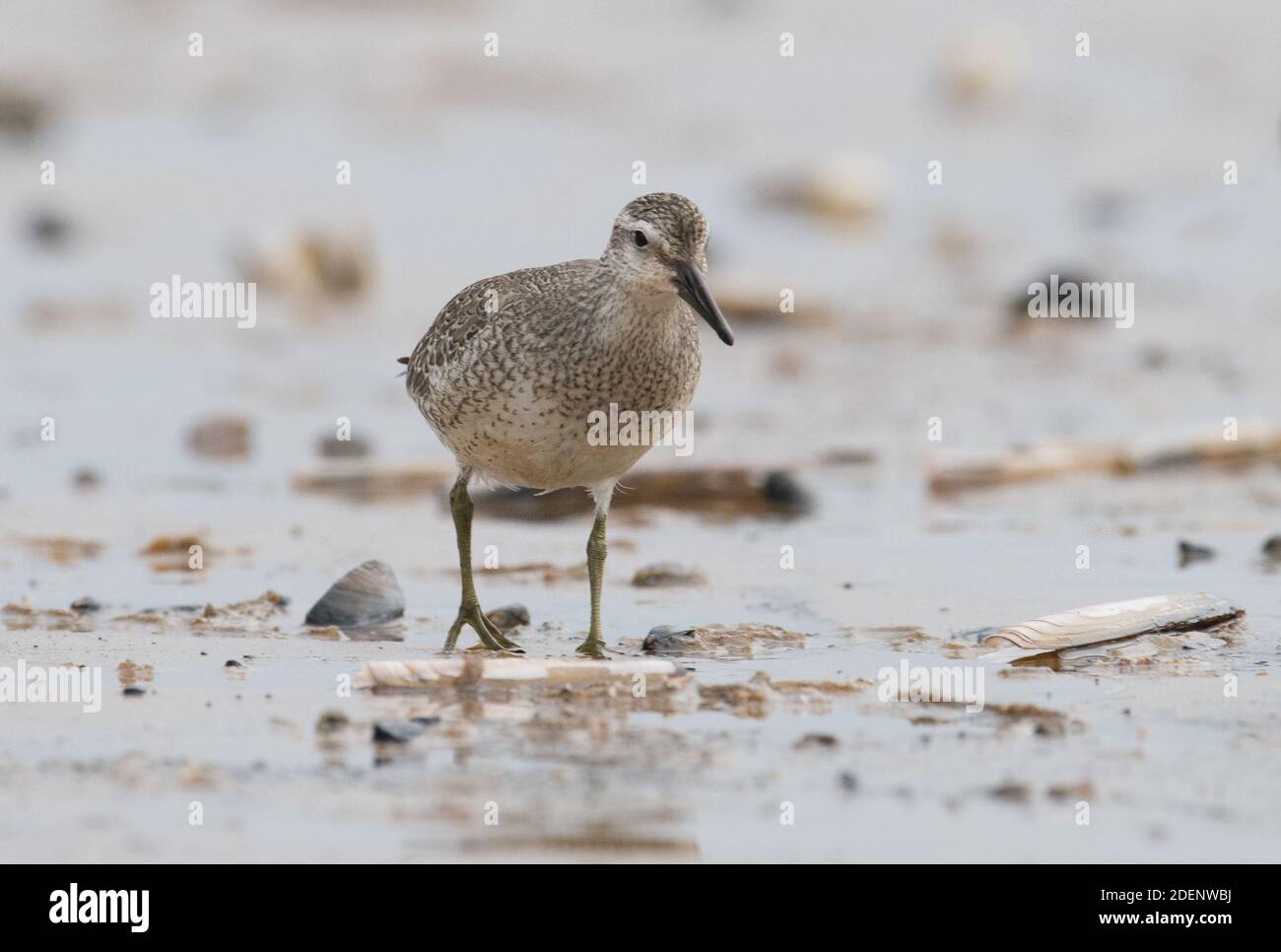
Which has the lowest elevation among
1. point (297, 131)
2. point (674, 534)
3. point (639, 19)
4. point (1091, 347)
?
point (674, 534)

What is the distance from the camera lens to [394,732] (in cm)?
574

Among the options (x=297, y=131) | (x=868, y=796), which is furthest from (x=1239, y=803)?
(x=297, y=131)

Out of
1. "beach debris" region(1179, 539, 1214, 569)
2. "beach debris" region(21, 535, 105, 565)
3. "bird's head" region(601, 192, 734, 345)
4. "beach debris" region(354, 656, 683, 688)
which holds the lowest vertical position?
"beach debris" region(354, 656, 683, 688)

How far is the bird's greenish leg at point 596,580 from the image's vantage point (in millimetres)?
7309

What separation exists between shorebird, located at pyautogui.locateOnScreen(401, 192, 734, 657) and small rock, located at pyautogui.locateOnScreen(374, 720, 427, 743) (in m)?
1.53

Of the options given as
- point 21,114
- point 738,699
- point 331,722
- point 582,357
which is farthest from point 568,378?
point 21,114

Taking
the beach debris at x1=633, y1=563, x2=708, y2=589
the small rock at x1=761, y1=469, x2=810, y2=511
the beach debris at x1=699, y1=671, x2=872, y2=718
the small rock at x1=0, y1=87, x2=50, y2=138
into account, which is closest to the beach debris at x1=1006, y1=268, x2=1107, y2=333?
the small rock at x1=761, y1=469, x2=810, y2=511

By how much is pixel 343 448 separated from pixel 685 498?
2160mm

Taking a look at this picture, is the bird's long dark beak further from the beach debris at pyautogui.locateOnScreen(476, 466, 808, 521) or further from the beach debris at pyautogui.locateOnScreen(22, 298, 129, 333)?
the beach debris at pyautogui.locateOnScreen(22, 298, 129, 333)

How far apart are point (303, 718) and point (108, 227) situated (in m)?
12.8

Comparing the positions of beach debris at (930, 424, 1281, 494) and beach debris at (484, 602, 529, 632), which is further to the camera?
beach debris at (930, 424, 1281, 494)

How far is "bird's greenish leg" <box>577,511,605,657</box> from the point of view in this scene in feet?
24.0

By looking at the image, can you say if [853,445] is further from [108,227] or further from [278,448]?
[108,227]

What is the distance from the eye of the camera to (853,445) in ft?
37.6
